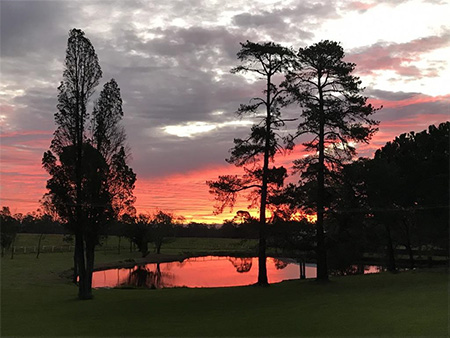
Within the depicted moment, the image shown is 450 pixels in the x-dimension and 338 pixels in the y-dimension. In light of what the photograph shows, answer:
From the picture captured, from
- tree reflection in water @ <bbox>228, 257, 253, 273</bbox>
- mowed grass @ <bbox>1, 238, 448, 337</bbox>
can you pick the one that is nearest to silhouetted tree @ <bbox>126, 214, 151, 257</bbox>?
tree reflection in water @ <bbox>228, 257, 253, 273</bbox>

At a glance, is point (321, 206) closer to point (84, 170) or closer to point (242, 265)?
point (84, 170)

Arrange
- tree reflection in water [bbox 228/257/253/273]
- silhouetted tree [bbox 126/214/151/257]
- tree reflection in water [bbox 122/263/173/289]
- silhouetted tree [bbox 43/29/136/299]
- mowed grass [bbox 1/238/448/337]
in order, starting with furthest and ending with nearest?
silhouetted tree [bbox 126/214/151/257]
tree reflection in water [bbox 228/257/253/273]
tree reflection in water [bbox 122/263/173/289]
silhouetted tree [bbox 43/29/136/299]
mowed grass [bbox 1/238/448/337]

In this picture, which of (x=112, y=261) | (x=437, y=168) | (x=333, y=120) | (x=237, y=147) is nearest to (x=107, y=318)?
(x=237, y=147)

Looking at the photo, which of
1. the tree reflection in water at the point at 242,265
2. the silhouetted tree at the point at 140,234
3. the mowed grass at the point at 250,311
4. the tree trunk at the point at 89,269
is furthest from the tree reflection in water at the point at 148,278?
the silhouetted tree at the point at 140,234

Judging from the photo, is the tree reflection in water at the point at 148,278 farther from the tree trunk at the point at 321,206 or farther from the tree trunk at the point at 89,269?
the tree trunk at the point at 321,206

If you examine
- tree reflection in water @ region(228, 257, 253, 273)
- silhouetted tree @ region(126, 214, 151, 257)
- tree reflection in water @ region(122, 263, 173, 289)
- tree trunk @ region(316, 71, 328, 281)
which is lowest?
tree reflection in water @ region(228, 257, 253, 273)

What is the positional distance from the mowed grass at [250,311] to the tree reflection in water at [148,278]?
48.2 feet

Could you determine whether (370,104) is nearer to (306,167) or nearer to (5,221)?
(306,167)

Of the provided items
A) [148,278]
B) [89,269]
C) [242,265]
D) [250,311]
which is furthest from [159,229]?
[250,311]

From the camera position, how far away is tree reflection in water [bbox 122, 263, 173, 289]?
41.6 meters

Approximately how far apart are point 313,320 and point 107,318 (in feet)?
29.2

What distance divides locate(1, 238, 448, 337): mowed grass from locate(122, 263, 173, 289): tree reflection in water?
14.7m

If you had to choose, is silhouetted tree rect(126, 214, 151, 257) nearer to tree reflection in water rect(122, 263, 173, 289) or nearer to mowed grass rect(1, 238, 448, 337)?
tree reflection in water rect(122, 263, 173, 289)

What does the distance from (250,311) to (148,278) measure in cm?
3333
